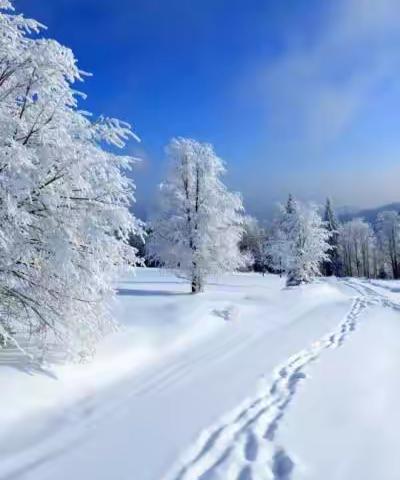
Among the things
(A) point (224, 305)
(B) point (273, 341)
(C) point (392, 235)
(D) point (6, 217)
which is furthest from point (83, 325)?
(C) point (392, 235)

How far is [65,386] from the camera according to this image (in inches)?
269

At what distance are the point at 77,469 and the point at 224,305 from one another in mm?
11510

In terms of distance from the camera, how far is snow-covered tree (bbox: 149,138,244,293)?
22781 mm

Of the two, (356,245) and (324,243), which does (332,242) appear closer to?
(356,245)

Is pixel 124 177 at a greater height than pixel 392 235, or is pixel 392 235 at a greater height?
pixel 392 235

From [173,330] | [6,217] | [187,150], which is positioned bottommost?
[173,330]

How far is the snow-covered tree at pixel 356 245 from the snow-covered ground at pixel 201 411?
3060 inches

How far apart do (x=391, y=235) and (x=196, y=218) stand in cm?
5738

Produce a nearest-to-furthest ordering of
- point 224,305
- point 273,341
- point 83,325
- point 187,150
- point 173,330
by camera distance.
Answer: point 83,325, point 173,330, point 273,341, point 224,305, point 187,150

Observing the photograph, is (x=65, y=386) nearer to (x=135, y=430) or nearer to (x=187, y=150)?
(x=135, y=430)

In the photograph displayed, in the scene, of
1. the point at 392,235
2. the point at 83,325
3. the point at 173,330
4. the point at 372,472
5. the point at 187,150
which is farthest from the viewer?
the point at 392,235

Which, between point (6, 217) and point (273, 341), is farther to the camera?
point (273, 341)

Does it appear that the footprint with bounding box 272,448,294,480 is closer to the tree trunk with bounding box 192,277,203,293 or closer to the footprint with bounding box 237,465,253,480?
the footprint with bounding box 237,465,253,480

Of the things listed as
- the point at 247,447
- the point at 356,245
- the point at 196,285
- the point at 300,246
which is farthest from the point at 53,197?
the point at 356,245
